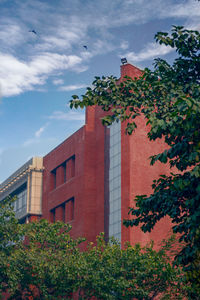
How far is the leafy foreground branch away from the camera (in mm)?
29109

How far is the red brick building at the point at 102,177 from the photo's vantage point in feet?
145

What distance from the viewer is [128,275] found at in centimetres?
2967

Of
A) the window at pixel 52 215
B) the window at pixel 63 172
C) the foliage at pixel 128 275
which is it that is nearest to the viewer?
the foliage at pixel 128 275

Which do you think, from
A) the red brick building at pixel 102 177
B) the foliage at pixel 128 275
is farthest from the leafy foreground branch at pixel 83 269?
the red brick building at pixel 102 177

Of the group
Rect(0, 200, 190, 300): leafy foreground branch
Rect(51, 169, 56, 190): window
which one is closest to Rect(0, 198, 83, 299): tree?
Rect(0, 200, 190, 300): leafy foreground branch

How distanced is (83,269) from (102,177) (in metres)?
18.5

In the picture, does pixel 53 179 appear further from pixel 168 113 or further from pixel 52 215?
pixel 168 113

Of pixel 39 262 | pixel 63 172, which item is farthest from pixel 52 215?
pixel 39 262

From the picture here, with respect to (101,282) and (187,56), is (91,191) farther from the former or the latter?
(187,56)

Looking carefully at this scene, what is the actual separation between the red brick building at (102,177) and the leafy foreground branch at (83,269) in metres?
8.51

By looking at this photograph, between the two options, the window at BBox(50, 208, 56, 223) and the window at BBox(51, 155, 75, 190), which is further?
the window at BBox(50, 208, 56, 223)

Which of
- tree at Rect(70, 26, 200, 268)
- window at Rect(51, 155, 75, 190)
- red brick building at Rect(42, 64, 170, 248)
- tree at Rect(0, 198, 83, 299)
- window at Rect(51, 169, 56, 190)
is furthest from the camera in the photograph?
window at Rect(51, 169, 56, 190)

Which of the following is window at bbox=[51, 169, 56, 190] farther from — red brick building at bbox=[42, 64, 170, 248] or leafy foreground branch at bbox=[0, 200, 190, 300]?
leafy foreground branch at bbox=[0, 200, 190, 300]

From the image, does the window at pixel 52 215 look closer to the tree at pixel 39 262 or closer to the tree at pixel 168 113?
the tree at pixel 39 262
